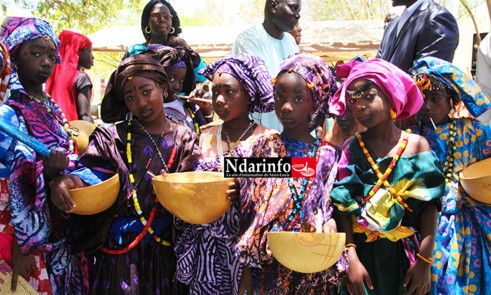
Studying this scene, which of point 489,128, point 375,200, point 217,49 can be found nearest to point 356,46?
point 217,49

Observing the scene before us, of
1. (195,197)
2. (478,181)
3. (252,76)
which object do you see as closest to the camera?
(195,197)

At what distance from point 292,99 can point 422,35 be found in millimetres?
1534

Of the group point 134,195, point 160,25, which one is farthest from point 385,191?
point 160,25

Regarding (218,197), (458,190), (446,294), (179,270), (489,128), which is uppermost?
(489,128)

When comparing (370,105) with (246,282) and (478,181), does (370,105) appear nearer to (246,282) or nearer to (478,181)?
(478,181)

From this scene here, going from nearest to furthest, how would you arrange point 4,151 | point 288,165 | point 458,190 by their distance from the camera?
1. point 288,165
2. point 4,151
3. point 458,190

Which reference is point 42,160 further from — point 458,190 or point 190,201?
point 458,190

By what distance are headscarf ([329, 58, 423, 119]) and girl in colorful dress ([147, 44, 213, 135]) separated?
1373mm

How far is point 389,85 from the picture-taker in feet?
6.95

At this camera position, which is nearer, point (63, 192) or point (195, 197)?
point (195, 197)

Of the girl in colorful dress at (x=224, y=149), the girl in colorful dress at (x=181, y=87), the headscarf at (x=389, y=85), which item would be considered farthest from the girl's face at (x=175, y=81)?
the headscarf at (x=389, y=85)

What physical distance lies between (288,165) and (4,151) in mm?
1567

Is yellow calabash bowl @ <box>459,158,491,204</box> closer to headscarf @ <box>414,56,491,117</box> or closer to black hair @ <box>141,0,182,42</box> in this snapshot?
headscarf @ <box>414,56,491,117</box>

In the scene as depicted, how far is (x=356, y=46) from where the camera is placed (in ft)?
34.2
